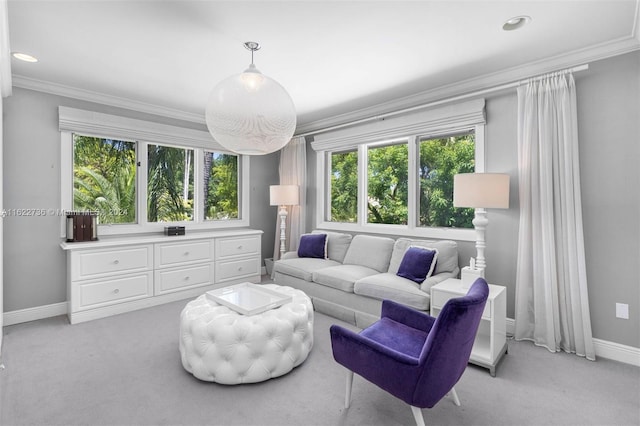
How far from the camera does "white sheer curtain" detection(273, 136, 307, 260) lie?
495 centimetres

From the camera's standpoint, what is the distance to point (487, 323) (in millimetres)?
2678

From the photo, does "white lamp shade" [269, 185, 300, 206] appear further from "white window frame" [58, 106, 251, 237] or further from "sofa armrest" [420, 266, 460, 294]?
"sofa armrest" [420, 266, 460, 294]

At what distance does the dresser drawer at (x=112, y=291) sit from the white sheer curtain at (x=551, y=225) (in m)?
3.87

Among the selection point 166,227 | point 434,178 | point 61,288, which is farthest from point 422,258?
point 61,288

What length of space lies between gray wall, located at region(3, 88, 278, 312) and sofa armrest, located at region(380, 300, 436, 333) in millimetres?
3500

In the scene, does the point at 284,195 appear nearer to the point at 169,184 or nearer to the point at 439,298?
the point at 169,184

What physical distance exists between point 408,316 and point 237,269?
2.93m

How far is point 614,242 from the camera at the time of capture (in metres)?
2.49

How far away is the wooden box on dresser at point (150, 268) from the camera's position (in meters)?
3.25

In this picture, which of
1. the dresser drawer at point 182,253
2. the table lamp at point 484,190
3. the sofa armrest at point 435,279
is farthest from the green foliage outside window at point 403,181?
the dresser drawer at point 182,253

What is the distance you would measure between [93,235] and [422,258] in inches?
139

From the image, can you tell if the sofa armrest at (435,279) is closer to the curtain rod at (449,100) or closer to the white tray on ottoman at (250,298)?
the white tray on ottoman at (250,298)

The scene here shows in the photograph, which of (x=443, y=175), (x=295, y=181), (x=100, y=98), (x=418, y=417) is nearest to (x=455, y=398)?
(x=418, y=417)

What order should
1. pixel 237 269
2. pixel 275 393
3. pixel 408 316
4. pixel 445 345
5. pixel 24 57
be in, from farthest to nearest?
pixel 237 269, pixel 24 57, pixel 408 316, pixel 275 393, pixel 445 345
